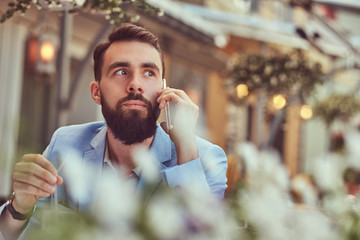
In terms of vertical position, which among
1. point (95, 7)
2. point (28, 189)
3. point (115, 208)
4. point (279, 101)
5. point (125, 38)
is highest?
point (95, 7)

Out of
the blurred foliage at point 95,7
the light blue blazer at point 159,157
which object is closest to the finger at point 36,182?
the light blue blazer at point 159,157

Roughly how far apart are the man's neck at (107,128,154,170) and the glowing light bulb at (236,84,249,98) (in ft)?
20.1

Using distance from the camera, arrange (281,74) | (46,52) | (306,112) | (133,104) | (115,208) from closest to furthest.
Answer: (115,208)
(133,104)
(46,52)
(281,74)
(306,112)

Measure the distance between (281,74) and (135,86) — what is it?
6.02 m

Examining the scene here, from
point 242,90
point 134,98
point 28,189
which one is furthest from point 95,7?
point 242,90

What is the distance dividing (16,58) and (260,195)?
21.4 ft

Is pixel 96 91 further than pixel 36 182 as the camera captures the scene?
Yes

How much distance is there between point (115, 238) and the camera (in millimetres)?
781

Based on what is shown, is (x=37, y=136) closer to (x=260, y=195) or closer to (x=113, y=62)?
(x=113, y=62)

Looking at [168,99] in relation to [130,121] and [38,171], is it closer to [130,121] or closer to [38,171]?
[130,121]

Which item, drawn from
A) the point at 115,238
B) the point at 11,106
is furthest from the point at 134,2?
the point at 11,106

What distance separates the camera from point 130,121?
4.83 feet

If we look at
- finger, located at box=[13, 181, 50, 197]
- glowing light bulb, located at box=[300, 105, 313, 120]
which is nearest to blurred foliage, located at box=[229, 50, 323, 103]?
glowing light bulb, located at box=[300, 105, 313, 120]

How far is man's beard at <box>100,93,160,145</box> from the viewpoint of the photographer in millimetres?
1466
